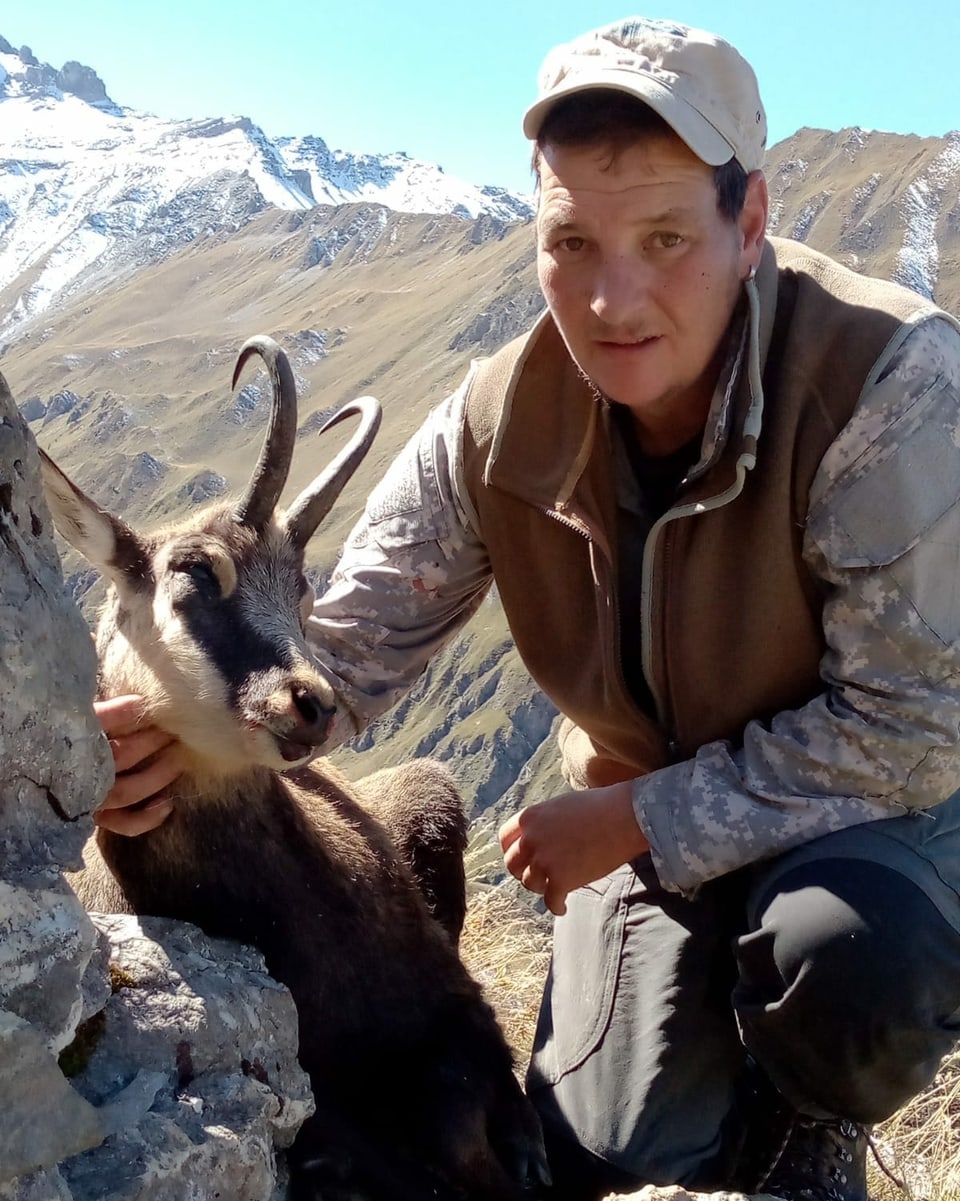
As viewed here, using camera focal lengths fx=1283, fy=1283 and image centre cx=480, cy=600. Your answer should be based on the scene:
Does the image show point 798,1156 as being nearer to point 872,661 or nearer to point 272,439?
point 872,661

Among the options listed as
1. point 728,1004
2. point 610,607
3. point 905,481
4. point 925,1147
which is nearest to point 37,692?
point 610,607

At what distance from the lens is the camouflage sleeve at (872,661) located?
14.0 ft

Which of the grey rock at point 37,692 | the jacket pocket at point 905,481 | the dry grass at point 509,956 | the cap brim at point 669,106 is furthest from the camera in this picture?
the dry grass at point 509,956

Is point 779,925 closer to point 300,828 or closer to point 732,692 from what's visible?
point 732,692

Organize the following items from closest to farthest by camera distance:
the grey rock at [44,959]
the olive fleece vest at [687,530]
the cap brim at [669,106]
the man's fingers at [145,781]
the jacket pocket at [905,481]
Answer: the grey rock at [44,959] → the cap brim at [669,106] → the jacket pocket at [905,481] → the olive fleece vest at [687,530] → the man's fingers at [145,781]

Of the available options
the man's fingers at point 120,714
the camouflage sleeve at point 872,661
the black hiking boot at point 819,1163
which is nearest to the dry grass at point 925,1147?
the black hiking boot at point 819,1163

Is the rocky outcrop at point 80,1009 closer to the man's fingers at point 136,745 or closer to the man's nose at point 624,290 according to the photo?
the man's fingers at point 136,745

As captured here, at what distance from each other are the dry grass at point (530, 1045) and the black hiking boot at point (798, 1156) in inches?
13.6

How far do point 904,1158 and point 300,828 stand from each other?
10.0 ft

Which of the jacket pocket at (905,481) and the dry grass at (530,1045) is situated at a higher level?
the jacket pocket at (905,481)

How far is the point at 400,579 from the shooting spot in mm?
5523

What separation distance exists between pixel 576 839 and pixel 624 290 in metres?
1.95

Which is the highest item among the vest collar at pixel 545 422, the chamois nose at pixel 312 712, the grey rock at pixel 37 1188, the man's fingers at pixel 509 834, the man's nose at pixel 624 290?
the man's nose at pixel 624 290

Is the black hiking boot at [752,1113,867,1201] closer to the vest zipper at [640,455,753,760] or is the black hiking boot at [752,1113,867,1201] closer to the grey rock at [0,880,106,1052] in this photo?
the vest zipper at [640,455,753,760]
